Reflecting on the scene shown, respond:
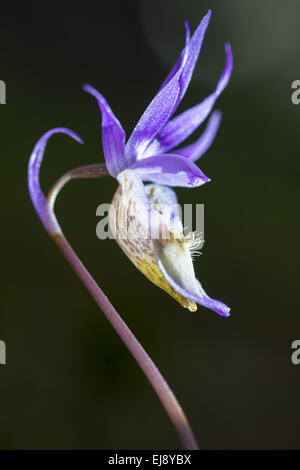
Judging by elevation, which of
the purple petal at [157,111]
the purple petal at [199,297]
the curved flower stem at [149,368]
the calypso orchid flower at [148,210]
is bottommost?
the curved flower stem at [149,368]

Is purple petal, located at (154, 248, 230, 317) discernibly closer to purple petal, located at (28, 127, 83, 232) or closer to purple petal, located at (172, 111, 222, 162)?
purple petal, located at (28, 127, 83, 232)

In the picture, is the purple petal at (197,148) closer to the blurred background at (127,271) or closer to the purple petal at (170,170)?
the purple petal at (170,170)

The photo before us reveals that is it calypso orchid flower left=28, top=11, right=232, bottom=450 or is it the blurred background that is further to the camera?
the blurred background

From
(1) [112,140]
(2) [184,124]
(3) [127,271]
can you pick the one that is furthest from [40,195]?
(3) [127,271]

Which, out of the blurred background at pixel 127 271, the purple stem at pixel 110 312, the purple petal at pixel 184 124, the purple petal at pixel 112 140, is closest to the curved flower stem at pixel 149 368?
the purple stem at pixel 110 312

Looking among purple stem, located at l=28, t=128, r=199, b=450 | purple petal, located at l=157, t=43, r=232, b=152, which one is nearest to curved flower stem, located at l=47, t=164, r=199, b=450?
purple stem, located at l=28, t=128, r=199, b=450

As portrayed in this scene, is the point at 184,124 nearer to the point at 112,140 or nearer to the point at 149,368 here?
the point at 112,140

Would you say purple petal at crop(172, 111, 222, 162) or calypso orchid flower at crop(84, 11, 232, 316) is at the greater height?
purple petal at crop(172, 111, 222, 162)
